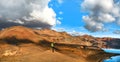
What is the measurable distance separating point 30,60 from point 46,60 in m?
6.87

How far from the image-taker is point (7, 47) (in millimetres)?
164125

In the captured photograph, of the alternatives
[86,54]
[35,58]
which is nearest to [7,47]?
[86,54]

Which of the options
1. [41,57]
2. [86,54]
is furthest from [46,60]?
[86,54]

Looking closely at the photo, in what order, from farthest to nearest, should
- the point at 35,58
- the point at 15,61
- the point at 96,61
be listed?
1. the point at 96,61
2. the point at 35,58
3. the point at 15,61

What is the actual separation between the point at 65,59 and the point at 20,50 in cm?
5259

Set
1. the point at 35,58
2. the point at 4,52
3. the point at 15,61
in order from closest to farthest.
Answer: the point at 15,61 < the point at 35,58 < the point at 4,52

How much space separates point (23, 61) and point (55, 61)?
1331 centimetres

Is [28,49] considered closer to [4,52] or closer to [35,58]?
[4,52]

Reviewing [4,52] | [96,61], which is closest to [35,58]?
[96,61]

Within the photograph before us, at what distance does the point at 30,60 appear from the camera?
103m

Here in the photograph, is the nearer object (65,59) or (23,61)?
(23,61)

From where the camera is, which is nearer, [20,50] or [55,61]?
[55,61]

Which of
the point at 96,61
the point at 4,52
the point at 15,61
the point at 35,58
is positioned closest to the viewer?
the point at 15,61

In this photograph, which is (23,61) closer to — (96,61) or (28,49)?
(96,61)
